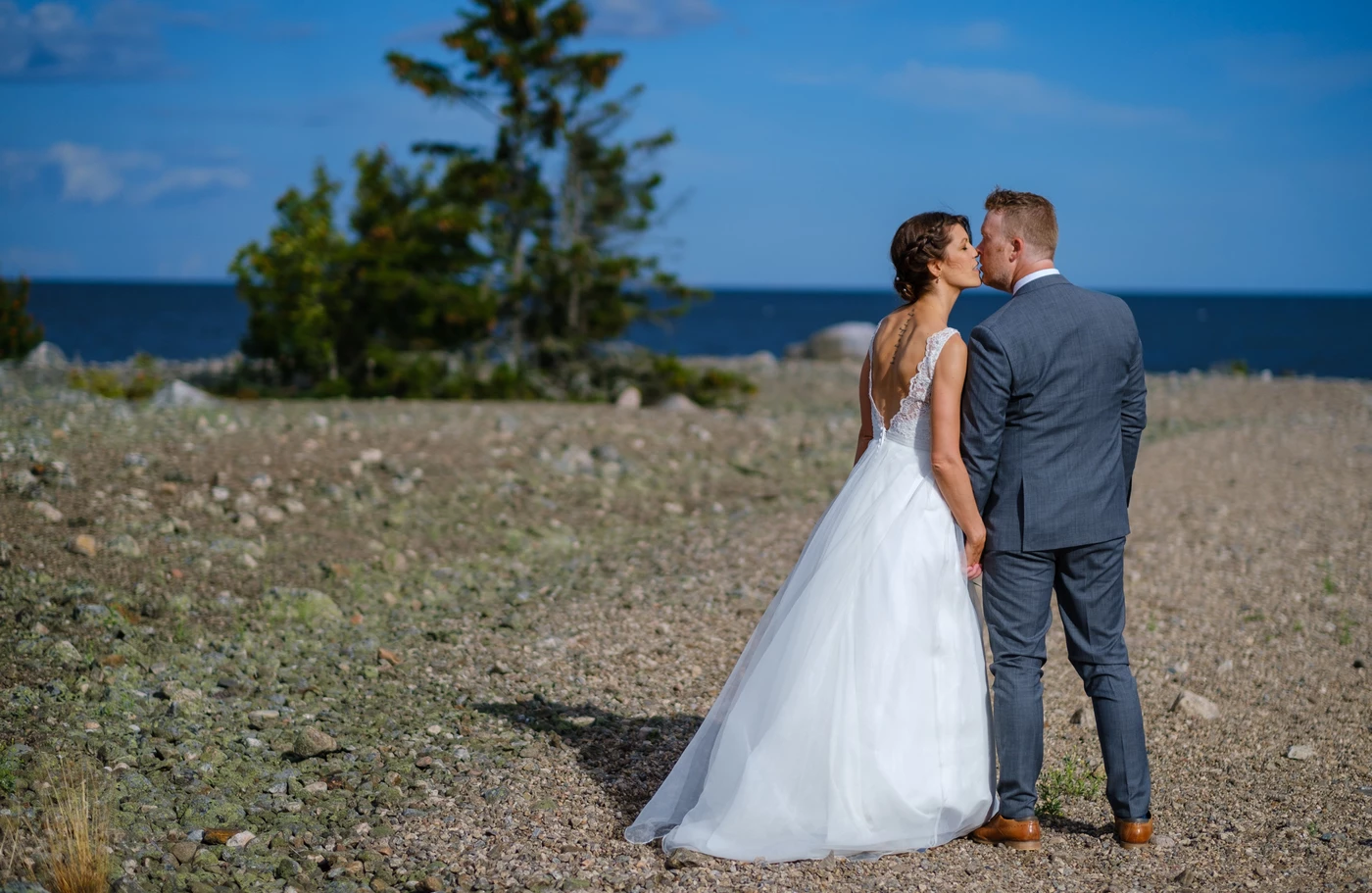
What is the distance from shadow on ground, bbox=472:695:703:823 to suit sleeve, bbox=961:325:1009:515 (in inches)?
75.2

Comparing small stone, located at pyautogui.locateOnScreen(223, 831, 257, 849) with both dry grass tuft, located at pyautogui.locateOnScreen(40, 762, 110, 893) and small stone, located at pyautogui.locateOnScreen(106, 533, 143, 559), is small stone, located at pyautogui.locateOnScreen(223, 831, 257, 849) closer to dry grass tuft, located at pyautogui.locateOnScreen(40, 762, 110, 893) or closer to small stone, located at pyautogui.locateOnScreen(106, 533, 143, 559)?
dry grass tuft, located at pyautogui.locateOnScreen(40, 762, 110, 893)

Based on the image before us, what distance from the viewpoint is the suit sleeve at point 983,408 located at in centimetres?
403

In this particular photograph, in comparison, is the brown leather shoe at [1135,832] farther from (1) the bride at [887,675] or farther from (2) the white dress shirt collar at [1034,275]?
(2) the white dress shirt collar at [1034,275]

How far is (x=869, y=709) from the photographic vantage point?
4.12m

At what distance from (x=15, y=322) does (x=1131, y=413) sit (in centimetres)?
2114

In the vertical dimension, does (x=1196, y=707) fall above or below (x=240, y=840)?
above

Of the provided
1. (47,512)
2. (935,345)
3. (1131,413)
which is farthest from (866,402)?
(47,512)

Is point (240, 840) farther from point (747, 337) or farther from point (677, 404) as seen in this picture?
point (747, 337)

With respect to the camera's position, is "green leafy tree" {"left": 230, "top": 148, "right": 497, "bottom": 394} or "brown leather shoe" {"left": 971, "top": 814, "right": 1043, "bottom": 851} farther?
"green leafy tree" {"left": 230, "top": 148, "right": 497, "bottom": 394}

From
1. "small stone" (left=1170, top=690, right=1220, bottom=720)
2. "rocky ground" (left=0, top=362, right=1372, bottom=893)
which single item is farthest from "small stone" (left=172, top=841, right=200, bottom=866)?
"small stone" (left=1170, top=690, right=1220, bottom=720)

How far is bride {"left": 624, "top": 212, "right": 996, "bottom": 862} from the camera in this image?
13.5ft

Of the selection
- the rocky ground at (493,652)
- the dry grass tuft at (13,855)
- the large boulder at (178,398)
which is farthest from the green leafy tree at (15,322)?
the dry grass tuft at (13,855)

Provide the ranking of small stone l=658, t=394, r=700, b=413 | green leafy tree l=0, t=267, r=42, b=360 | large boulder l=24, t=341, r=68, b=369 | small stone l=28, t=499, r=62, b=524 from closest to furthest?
1. small stone l=28, t=499, r=62, b=524
2. small stone l=658, t=394, r=700, b=413
3. large boulder l=24, t=341, r=68, b=369
4. green leafy tree l=0, t=267, r=42, b=360

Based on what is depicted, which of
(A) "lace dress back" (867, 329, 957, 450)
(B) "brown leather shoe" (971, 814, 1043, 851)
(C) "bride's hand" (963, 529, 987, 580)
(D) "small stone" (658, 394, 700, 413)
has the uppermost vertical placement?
(A) "lace dress back" (867, 329, 957, 450)
